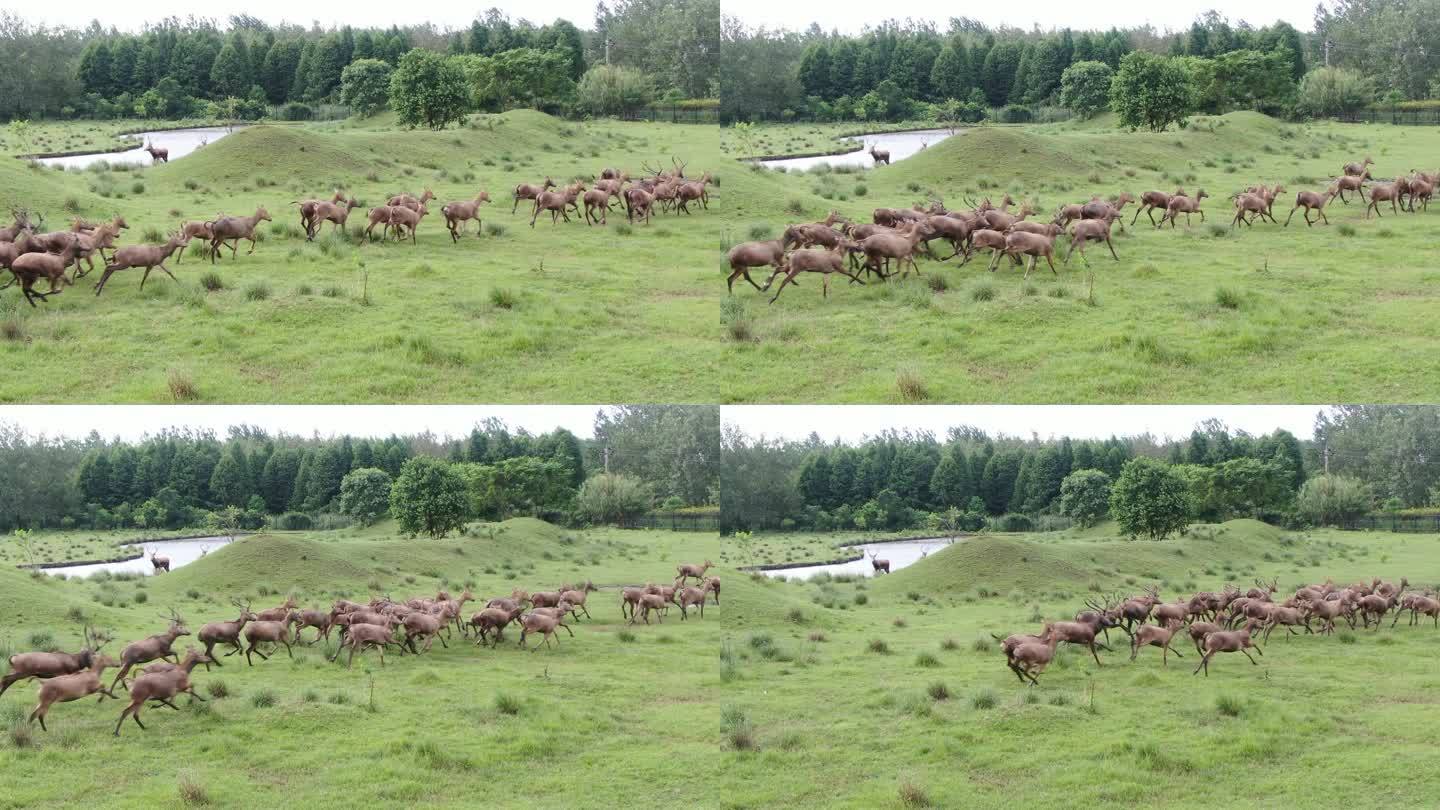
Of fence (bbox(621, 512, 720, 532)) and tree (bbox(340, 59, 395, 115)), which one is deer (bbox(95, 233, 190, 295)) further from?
tree (bbox(340, 59, 395, 115))

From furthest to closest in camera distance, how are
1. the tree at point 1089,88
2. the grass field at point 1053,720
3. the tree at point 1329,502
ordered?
the tree at point 1089,88
the tree at point 1329,502
the grass field at point 1053,720

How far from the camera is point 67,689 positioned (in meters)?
16.7

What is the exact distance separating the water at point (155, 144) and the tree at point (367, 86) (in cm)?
744

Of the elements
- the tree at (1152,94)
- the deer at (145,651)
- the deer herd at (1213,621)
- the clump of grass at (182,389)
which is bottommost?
the deer herd at (1213,621)

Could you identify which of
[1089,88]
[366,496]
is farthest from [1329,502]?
[366,496]

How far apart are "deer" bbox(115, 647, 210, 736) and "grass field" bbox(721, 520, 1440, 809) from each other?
7.02m

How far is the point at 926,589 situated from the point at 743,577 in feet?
18.0

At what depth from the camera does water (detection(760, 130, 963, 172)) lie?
57.5 meters

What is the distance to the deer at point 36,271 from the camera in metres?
22.8

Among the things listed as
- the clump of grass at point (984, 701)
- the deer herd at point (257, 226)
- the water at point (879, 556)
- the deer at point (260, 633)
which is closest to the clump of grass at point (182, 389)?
the deer at point (260, 633)

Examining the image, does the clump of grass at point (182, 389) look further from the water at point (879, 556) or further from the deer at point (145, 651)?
the water at point (879, 556)

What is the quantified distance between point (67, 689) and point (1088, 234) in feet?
67.9

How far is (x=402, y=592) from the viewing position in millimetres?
33688

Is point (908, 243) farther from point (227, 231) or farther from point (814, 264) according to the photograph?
point (227, 231)
